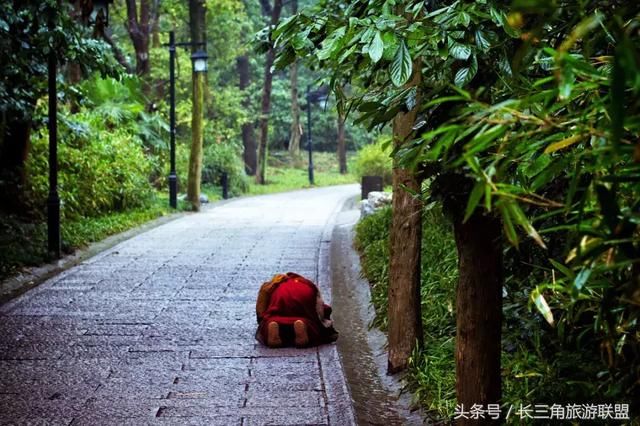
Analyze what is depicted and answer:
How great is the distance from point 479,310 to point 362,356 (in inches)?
128

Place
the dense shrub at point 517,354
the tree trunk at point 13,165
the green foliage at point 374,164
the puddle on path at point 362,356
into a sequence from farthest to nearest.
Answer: the green foliage at point 374,164 < the tree trunk at point 13,165 < the puddle on path at point 362,356 < the dense shrub at point 517,354

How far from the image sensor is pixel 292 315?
6.79 meters

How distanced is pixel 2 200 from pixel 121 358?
768cm

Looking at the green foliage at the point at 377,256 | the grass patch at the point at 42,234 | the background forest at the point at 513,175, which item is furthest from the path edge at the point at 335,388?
the grass patch at the point at 42,234

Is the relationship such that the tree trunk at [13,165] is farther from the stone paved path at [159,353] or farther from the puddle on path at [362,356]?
the puddle on path at [362,356]

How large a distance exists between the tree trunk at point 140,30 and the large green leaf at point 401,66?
67.5 feet

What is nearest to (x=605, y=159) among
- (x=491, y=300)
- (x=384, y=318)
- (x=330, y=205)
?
(x=491, y=300)

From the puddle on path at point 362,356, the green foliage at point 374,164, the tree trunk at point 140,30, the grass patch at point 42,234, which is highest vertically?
the tree trunk at point 140,30

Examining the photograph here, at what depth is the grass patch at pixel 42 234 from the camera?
32.5ft

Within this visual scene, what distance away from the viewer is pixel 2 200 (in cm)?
1289

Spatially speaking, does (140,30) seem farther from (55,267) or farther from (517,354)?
(517,354)

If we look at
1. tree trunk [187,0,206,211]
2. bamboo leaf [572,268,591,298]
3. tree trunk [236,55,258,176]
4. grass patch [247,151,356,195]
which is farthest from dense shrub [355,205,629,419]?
tree trunk [236,55,258,176]

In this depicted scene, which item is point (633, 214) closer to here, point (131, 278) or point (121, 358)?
point (121, 358)

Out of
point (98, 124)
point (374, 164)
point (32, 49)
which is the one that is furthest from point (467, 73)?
point (374, 164)
